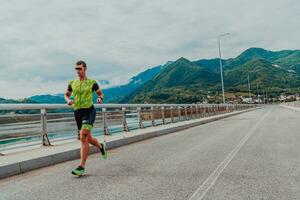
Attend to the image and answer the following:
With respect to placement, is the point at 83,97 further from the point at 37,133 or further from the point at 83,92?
the point at 37,133

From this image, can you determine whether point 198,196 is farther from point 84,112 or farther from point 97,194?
point 84,112

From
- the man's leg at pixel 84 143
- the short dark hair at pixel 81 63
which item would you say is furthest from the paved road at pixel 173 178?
the short dark hair at pixel 81 63

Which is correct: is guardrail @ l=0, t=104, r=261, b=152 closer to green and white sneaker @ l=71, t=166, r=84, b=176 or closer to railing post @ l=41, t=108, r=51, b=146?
railing post @ l=41, t=108, r=51, b=146

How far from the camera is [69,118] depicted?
1142cm

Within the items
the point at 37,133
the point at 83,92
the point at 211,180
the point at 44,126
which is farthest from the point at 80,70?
the point at 37,133

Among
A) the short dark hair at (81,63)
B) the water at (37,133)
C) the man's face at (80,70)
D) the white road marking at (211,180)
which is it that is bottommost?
the white road marking at (211,180)

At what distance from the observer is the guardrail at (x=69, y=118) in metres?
9.20

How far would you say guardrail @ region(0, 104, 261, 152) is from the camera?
362 inches

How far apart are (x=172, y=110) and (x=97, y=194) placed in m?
18.8

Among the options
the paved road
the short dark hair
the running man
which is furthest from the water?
the short dark hair

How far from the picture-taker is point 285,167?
694 centimetres

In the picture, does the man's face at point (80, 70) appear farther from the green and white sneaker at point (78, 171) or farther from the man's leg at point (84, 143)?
the green and white sneaker at point (78, 171)

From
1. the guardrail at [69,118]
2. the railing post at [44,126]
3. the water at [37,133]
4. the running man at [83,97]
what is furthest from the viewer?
the railing post at [44,126]

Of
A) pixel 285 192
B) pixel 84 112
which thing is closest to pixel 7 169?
pixel 84 112
